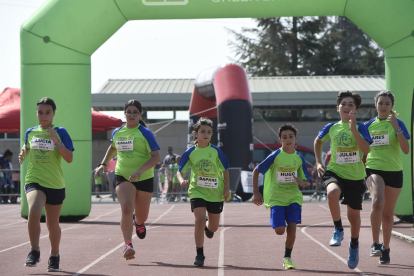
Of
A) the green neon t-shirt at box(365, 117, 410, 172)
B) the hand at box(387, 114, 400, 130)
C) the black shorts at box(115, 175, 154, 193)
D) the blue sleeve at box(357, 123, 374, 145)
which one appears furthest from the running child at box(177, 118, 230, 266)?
the hand at box(387, 114, 400, 130)

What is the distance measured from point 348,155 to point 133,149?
2533 millimetres

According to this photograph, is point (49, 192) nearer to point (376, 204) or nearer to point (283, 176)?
point (283, 176)

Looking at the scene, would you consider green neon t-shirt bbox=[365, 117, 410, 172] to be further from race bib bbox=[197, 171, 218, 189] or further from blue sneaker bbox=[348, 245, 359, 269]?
race bib bbox=[197, 171, 218, 189]

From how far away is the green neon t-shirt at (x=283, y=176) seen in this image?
23.1ft

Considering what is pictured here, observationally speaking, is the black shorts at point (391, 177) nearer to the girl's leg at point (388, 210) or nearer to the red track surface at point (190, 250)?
the girl's leg at point (388, 210)

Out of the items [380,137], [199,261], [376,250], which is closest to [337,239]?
[376,250]

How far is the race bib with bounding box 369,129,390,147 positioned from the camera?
7.22 meters

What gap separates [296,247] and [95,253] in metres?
2.95

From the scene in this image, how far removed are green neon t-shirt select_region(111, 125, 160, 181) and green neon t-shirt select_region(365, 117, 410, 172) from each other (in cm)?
263

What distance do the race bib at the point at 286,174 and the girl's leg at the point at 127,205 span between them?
1743mm

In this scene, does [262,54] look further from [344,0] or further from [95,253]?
[95,253]

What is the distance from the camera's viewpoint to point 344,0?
37.5ft

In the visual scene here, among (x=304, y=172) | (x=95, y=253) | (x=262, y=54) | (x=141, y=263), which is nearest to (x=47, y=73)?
(x=95, y=253)

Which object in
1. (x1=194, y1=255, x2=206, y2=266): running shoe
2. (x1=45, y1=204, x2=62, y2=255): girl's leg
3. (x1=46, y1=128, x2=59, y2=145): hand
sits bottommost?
(x1=194, y1=255, x2=206, y2=266): running shoe
